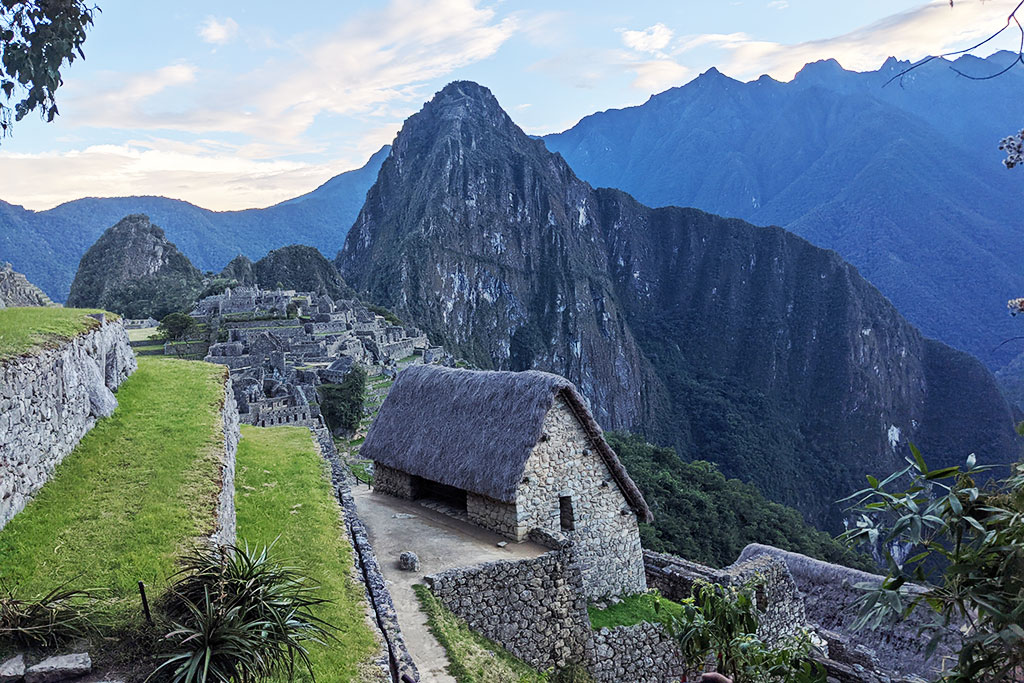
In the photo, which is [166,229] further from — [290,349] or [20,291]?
[290,349]

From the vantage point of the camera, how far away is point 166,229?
107m

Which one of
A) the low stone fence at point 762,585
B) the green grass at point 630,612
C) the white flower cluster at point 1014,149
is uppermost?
the white flower cluster at point 1014,149

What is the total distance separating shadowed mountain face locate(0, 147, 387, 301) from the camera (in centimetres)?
8019

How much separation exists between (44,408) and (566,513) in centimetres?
701

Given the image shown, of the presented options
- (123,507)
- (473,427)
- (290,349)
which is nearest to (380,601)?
(123,507)

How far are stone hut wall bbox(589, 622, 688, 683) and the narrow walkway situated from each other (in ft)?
5.22

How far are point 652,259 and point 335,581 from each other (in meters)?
179

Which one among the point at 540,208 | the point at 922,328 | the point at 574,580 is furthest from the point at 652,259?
the point at 574,580

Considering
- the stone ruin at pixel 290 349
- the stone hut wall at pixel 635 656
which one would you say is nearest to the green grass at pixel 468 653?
the stone hut wall at pixel 635 656

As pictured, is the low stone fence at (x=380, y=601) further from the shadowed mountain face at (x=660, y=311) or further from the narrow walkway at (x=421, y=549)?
the shadowed mountain face at (x=660, y=311)

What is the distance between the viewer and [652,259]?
178 metres

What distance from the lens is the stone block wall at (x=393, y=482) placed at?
485 inches

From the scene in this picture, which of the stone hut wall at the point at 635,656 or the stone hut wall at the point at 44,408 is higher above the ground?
the stone hut wall at the point at 44,408

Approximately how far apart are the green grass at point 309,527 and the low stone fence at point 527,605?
171cm
